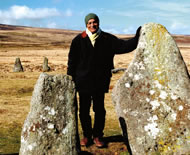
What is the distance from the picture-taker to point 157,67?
6918 millimetres

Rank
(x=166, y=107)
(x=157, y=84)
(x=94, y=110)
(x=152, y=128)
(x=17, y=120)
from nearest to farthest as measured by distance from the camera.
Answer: (x=152, y=128), (x=166, y=107), (x=157, y=84), (x=94, y=110), (x=17, y=120)

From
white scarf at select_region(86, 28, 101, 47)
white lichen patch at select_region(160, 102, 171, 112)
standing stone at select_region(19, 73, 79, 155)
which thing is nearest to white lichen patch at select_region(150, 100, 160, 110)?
white lichen patch at select_region(160, 102, 171, 112)

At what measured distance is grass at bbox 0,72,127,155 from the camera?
7937 millimetres

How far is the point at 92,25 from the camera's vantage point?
6.68m

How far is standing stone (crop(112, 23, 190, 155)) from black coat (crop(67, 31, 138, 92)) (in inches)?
16.6

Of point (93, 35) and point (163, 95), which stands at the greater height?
point (93, 35)

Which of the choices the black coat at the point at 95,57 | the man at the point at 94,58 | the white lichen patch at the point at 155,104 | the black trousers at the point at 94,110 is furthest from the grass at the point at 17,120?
the black coat at the point at 95,57

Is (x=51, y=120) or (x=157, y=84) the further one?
(x=157, y=84)

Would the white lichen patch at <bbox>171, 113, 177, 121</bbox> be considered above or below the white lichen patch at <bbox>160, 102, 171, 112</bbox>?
below

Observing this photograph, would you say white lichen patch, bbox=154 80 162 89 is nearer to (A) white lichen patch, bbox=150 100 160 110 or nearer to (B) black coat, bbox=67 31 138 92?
(A) white lichen patch, bbox=150 100 160 110

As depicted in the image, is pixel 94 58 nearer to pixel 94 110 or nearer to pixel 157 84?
pixel 94 110

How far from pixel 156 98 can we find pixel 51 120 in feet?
8.84

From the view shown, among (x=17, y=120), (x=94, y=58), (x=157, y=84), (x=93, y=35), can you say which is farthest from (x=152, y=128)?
(x=17, y=120)

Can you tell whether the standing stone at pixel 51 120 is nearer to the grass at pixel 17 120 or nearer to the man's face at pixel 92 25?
the man's face at pixel 92 25
